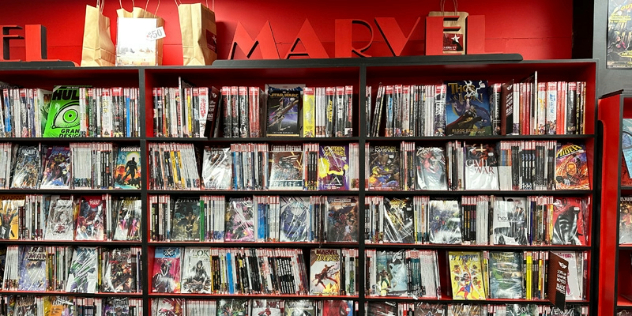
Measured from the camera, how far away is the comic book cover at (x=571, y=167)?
85.5 inches

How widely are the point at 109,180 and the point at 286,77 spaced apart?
1.28m

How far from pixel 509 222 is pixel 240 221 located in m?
1.62

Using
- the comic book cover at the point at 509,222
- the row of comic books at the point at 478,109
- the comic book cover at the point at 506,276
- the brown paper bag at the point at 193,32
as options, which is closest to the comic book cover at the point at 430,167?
the row of comic books at the point at 478,109

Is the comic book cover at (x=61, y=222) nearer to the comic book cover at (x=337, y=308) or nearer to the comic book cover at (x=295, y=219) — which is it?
the comic book cover at (x=295, y=219)

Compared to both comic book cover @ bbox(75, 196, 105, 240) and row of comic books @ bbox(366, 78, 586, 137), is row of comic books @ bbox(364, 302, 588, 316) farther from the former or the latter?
comic book cover @ bbox(75, 196, 105, 240)

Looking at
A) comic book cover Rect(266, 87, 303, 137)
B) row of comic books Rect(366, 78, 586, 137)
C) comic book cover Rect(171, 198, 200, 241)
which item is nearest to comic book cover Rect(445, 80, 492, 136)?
row of comic books Rect(366, 78, 586, 137)

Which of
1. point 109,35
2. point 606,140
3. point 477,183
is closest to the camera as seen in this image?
point 606,140

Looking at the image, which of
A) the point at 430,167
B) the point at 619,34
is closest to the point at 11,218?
the point at 430,167

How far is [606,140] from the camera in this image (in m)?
2.04

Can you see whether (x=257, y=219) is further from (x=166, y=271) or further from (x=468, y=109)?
(x=468, y=109)

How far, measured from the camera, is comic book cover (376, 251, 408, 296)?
228cm

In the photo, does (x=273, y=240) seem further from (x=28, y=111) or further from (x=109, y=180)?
(x=28, y=111)

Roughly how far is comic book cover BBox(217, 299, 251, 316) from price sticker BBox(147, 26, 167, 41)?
167 centimetres

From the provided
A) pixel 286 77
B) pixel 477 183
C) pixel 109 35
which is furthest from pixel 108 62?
pixel 477 183
